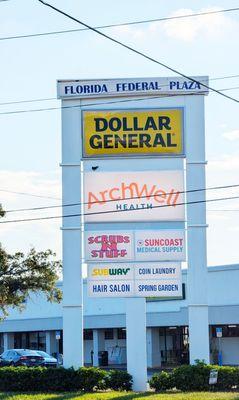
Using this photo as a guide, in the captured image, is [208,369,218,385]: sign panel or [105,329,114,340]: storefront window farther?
[105,329,114,340]: storefront window

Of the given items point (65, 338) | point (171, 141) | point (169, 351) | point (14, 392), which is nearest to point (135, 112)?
point (171, 141)

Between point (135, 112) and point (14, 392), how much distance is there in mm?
9787

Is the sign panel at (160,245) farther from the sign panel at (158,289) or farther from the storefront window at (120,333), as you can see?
the storefront window at (120,333)

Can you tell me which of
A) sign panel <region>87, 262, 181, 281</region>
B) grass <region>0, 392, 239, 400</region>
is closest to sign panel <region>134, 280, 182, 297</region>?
sign panel <region>87, 262, 181, 281</region>

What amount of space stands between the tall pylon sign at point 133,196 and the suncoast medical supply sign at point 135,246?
1.3 inches

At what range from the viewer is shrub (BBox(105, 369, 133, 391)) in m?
27.1

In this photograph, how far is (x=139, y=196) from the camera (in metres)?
28.2

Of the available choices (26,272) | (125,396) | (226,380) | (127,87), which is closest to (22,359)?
(26,272)

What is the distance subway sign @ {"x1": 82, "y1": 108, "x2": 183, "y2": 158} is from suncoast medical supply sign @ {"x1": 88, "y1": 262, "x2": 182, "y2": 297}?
3702 millimetres

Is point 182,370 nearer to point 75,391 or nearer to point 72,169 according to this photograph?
point 75,391

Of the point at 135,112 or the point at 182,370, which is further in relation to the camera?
the point at 135,112

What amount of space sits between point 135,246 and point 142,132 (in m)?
3.74

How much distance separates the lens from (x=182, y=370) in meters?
26.4

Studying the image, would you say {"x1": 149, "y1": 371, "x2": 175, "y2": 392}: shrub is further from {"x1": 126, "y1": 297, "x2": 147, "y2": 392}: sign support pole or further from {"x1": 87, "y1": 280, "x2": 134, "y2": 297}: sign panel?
{"x1": 87, "y1": 280, "x2": 134, "y2": 297}: sign panel
